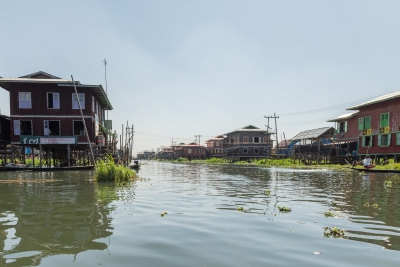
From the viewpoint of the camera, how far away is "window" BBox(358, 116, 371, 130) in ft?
122

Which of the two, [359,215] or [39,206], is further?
[39,206]

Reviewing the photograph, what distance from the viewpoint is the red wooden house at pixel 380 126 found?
107ft

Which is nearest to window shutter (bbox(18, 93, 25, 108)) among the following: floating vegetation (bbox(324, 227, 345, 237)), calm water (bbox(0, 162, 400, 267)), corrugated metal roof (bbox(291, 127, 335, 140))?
calm water (bbox(0, 162, 400, 267))

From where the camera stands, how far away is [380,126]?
34.8 metres

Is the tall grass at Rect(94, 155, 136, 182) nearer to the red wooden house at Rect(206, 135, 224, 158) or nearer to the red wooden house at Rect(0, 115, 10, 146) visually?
the red wooden house at Rect(0, 115, 10, 146)

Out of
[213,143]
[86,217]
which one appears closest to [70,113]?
[86,217]

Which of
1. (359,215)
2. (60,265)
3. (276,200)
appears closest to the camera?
(60,265)

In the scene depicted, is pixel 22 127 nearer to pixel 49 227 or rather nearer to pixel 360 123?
pixel 49 227

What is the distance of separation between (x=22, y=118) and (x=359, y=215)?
3217cm

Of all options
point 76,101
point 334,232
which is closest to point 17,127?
point 76,101

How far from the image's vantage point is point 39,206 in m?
9.30

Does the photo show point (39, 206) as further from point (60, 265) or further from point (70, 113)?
point (70, 113)

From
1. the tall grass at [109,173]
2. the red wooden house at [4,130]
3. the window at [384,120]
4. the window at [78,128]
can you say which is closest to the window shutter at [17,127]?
the red wooden house at [4,130]

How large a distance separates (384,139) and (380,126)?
5.10ft
